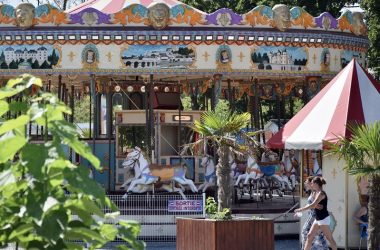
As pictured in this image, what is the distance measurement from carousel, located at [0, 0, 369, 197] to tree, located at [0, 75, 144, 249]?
48.8ft

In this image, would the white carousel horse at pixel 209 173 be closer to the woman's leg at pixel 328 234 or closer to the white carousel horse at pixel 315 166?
the white carousel horse at pixel 315 166

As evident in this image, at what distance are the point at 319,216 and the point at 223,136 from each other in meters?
2.70

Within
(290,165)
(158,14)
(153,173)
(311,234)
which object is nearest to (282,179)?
(290,165)

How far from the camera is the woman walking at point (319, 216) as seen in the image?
1299cm

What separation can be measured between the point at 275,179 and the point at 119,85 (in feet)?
13.9

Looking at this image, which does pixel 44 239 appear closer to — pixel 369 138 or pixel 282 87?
pixel 369 138

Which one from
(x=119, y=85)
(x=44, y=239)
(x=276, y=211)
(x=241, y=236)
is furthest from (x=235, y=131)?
(x=44, y=239)

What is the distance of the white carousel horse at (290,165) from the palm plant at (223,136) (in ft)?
22.3

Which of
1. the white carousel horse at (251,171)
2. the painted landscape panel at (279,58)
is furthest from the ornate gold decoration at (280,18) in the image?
the white carousel horse at (251,171)

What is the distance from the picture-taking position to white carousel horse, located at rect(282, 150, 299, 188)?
22188 millimetres

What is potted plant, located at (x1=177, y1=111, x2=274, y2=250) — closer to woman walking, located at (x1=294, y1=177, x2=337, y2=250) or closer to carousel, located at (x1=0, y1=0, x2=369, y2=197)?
woman walking, located at (x1=294, y1=177, x2=337, y2=250)

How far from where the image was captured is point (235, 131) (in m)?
15.4

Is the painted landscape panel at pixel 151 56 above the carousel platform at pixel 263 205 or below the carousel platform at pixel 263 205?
above

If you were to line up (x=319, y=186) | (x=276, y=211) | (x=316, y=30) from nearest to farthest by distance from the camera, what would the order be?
(x=319, y=186), (x=276, y=211), (x=316, y=30)
